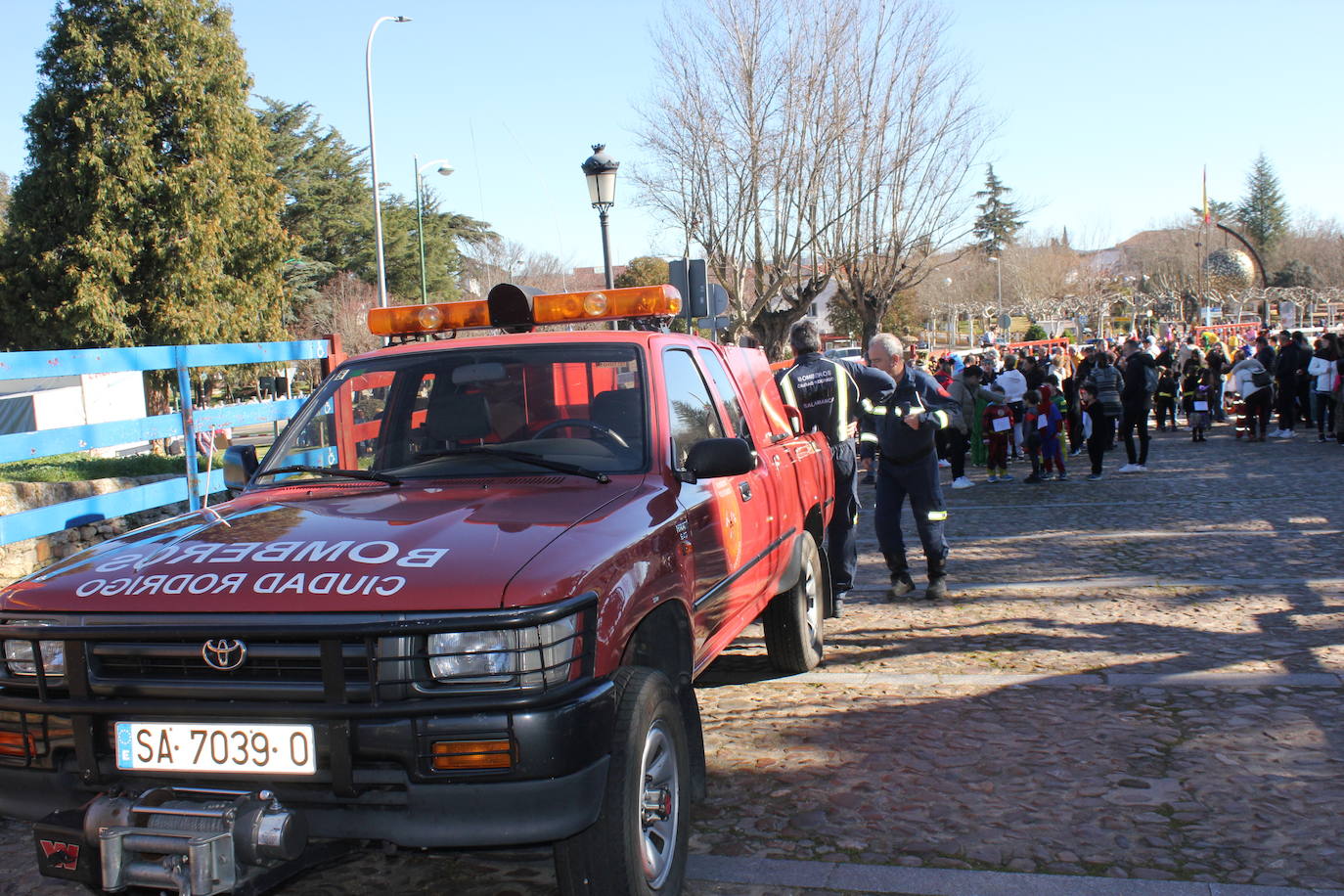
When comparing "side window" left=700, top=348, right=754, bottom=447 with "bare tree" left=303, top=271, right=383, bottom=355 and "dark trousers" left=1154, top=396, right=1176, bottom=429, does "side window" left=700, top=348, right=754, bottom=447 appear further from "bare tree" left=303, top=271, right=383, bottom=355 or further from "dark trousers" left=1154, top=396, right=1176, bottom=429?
"bare tree" left=303, top=271, right=383, bottom=355

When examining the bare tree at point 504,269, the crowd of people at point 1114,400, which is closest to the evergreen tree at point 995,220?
the bare tree at point 504,269

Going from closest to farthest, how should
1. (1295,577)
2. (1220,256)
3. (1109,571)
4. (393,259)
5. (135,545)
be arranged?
1. (135,545)
2. (1295,577)
3. (1109,571)
4. (393,259)
5. (1220,256)

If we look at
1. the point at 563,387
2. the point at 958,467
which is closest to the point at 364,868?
the point at 563,387

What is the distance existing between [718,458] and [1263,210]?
101 m

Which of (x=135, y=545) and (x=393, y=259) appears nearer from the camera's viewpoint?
(x=135, y=545)

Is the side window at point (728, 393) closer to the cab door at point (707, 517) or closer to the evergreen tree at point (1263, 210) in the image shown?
the cab door at point (707, 517)

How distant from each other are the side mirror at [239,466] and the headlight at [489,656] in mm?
1992

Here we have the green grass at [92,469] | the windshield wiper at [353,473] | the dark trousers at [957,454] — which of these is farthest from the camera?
the dark trousers at [957,454]

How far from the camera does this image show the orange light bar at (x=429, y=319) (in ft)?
17.4

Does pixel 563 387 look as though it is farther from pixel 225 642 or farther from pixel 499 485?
pixel 225 642

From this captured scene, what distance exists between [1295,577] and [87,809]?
7.93 meters

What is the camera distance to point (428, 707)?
2.75 meters

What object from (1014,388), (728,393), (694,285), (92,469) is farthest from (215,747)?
(1014,388)

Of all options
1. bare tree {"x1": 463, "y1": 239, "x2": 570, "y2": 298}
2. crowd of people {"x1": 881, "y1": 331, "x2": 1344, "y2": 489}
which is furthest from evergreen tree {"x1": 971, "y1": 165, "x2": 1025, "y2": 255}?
crowd of people {"x1": 881, "y1": 331, "x2": 1344, "y2": 489}
